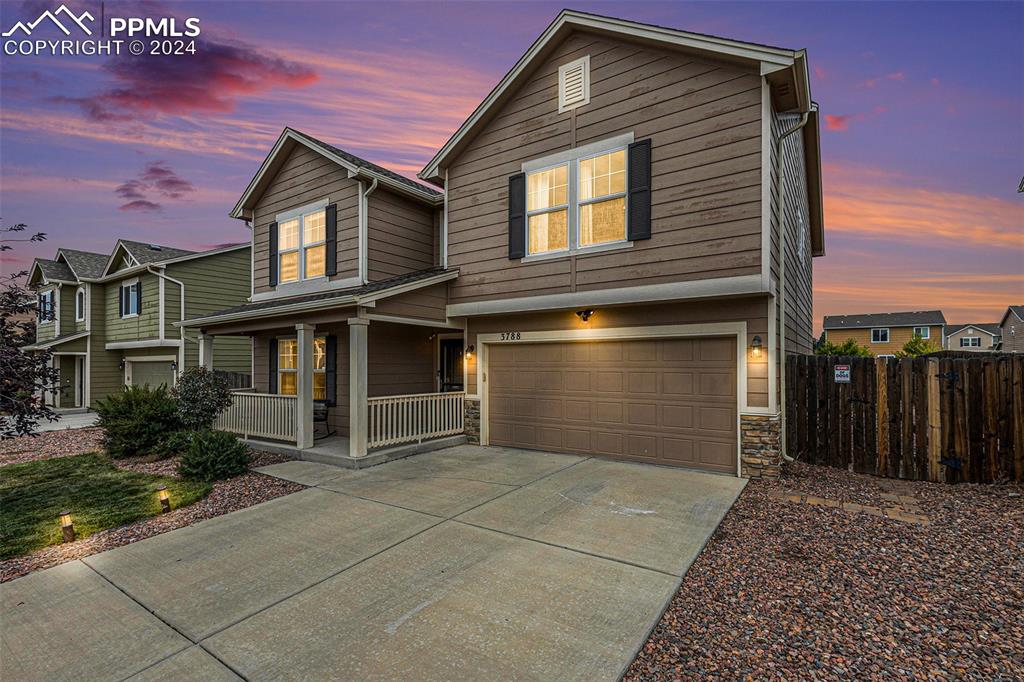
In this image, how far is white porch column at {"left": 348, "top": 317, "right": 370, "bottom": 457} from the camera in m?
7.68

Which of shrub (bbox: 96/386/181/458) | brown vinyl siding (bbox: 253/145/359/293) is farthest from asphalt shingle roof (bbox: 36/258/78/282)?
shrub (bbox: 96/386/181/458)

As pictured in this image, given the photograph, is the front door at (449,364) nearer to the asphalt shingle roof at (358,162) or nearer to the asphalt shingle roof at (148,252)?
the asphalt shingle roof at (358,162)

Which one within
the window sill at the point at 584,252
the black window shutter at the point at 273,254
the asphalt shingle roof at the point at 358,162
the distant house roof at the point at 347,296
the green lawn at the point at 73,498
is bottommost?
the green lawn at the point at 73,498

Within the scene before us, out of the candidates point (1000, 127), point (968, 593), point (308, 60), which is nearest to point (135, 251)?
point (308, 60)

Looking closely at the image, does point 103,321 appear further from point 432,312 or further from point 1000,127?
point 1000,127

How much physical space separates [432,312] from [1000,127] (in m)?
14.7

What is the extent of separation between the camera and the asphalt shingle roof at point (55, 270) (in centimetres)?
1877

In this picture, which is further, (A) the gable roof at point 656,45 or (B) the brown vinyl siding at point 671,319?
(B) the brown vinyl siding at point 671,319

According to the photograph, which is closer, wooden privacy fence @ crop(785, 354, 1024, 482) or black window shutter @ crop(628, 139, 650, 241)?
wooden privacy fence @ crop(785, 354, 1024, 482)

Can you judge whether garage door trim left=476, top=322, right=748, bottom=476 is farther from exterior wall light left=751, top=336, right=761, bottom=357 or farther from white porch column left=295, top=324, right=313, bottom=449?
white porch column left=295, top=324, right=313, bottom=449

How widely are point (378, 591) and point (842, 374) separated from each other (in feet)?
24.8

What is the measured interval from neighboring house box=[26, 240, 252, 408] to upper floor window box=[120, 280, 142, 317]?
37 mm

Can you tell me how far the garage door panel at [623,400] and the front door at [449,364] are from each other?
1750 mm

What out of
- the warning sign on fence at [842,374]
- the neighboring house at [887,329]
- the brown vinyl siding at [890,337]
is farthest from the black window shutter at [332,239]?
the neighboring house at [887,329]
